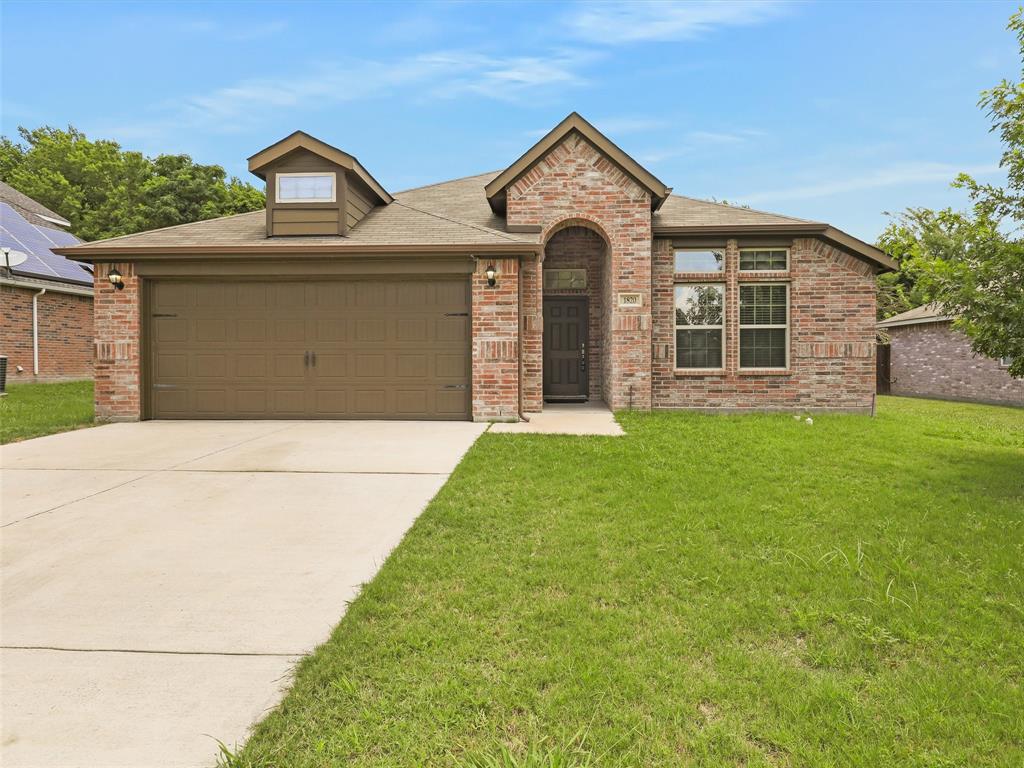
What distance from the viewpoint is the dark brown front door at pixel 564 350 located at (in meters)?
12.8

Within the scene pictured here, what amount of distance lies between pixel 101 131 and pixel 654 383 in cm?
4622

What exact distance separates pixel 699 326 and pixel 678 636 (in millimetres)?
9496

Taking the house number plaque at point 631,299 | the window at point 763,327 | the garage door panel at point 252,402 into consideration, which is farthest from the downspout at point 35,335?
the window at point 763,327

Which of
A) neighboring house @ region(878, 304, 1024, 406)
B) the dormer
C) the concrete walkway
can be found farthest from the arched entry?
neighboring house @ region(878, 304, 1024, 406)

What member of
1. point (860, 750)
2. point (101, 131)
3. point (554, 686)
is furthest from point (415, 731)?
point (101, 131)

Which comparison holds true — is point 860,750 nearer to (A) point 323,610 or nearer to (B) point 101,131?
(A) point 323,610

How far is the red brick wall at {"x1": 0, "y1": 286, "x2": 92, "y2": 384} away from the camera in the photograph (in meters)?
16.5

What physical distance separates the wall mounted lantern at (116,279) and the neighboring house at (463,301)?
1.8 inches

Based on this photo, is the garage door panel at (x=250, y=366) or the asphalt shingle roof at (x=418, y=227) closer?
the asphalt shingle roof at (x=418, y=227)

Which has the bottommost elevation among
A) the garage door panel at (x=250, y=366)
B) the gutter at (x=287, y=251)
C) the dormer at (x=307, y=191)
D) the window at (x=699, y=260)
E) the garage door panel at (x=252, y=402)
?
the garage door panel at (x=252, y=402)

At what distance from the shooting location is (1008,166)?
606 cm

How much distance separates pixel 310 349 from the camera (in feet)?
31.7

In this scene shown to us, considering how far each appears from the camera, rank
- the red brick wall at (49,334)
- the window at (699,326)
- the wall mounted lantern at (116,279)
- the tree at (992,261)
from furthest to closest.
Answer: the red brick wall at (49,334), the window at (699,326), the wall mounted lantern at (116,279), the tree at (992,261)

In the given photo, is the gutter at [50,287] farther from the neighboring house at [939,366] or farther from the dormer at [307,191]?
the neighboring house at [939,366]
